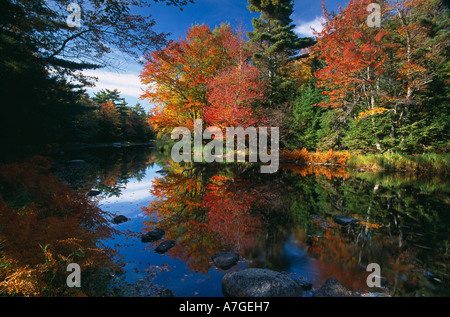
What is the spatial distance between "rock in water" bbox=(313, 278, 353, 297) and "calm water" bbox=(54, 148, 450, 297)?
0.27 m

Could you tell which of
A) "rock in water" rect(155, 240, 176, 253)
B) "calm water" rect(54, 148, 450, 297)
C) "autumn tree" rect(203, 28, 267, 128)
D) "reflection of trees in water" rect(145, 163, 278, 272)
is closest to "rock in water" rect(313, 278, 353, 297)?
"calm water" rect(54, 148, 450, 297)

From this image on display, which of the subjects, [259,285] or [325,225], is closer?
[259,285]

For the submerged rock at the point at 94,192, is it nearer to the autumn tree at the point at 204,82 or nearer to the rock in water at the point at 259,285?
the rock in water at the point at 259,285

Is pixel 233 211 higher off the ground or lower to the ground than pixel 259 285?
higher

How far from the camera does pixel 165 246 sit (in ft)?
13.5

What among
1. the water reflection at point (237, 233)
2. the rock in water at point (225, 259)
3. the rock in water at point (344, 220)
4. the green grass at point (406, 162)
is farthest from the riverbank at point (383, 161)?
the rock in water at point (225, 259)

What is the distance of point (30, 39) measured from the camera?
6023 millimetres

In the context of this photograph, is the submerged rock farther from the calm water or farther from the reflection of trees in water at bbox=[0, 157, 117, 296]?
the reflection of trees in water at bbox=[0, 157, 117, 296]

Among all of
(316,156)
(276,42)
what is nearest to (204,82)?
(276,42)

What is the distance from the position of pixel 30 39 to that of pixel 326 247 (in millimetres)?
10247

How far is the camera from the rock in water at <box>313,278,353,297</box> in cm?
269

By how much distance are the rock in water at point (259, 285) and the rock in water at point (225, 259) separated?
0.51m

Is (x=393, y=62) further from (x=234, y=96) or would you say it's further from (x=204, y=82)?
(x=204, y=82)

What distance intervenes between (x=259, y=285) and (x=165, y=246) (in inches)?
87.3
